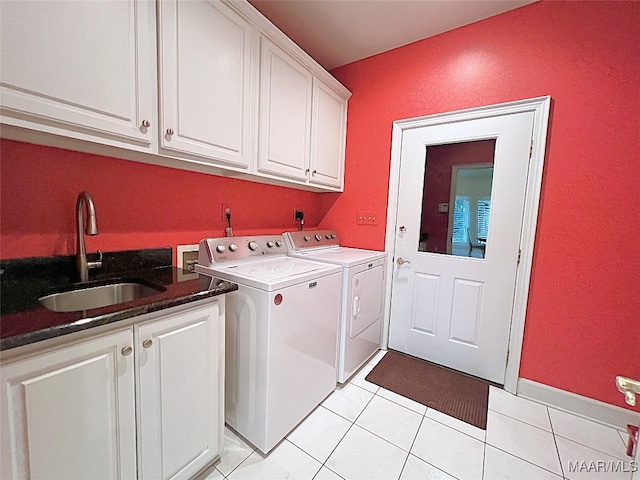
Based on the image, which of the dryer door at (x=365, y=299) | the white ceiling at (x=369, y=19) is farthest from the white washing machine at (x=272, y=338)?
the white ceiling at (x=369, y=19)

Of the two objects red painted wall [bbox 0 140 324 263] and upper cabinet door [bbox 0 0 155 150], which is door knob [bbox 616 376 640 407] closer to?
upper cabinet door [bbox 0 0 155 150]

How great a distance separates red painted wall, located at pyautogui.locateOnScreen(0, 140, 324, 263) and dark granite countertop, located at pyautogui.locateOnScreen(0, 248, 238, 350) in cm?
6

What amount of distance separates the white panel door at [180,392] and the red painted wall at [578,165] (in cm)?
202

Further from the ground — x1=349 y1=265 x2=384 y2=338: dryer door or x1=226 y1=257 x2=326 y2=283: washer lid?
x1=226 y1=257 x2=326 y2=283: washer lid

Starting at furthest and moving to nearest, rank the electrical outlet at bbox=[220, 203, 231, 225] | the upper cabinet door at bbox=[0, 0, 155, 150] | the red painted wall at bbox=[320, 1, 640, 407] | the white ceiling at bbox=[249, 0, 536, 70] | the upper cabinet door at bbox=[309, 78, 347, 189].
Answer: the upper cabinet door at bbox=[309, 78, 347, 189], the electrical outlet at bbox=[220, 203, 231, 225], the white ceiling at bbox=[249, 0, 536, 70], the red painted wall at bbox=[320, 1, 640, 407], the upper cabinet door at bbox=[0, 0, 155, 150]

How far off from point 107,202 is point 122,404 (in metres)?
0.95

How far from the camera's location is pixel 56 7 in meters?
0.89

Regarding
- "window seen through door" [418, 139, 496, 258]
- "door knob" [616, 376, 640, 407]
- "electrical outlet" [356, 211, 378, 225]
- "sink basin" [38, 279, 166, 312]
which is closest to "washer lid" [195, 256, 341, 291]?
"sink basin" [38, 279, 166, 312]

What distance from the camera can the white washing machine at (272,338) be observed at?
1277 millimetres

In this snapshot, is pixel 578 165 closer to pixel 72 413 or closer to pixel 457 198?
pixel 457 198

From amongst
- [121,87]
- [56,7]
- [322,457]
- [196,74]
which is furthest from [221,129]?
[322,457]

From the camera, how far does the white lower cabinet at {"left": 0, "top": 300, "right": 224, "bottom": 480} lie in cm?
70

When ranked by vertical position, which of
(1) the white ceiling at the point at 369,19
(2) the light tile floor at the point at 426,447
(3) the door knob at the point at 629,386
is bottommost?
(2) the light tile floor at the point at 426,447

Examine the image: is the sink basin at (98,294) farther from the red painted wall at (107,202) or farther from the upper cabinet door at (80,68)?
the upper cabinet door at (80,68)
